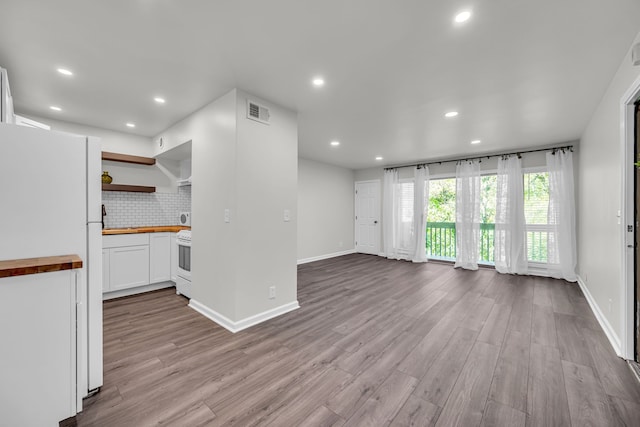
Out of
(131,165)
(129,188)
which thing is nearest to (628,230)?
(129,188)

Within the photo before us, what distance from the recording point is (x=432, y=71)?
7.75 feet

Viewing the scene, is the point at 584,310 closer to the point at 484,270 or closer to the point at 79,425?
the point at 484,270

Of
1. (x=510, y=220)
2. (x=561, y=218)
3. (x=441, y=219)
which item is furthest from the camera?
(x=441, y=219)

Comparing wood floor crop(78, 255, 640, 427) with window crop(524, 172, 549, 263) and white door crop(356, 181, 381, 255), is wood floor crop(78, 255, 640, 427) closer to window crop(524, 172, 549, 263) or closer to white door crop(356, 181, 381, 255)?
window crop(524, 172, 549, 263)

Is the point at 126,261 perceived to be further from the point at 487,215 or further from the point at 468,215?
the point at 487,215

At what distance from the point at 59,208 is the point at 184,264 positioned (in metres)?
2.16

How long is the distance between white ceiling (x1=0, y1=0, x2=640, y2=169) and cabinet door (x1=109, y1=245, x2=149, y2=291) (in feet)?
6.05

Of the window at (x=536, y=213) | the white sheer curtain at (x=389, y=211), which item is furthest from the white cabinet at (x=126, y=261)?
the window at (x=536, y=213)

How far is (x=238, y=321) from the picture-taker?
2641mm

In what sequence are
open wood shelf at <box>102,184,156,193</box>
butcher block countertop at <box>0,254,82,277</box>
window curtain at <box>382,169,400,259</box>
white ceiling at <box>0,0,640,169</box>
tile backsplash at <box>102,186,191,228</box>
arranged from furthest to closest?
1. window curtain at <box>382,169,400,259</box>
2. tile backsplash at <box>102,186,191,228</box>
3. open wood shelf at <box>102,184,156,193</box>
4. white ceiling at <box>0,0,640,169</box>
5. butcher block countertop at <box>0,254,82,277</box>

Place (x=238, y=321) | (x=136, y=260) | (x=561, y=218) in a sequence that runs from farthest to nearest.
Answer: (x=561, y=218)
(x=136, y=260)
(x=238, y=321)

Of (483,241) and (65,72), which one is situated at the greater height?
(65,72)

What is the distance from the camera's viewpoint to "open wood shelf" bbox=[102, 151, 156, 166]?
3861 millimetres

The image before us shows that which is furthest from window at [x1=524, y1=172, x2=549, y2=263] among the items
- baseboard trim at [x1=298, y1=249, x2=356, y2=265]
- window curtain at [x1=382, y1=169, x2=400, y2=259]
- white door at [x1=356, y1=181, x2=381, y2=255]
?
baseboard trim at [x1=298, y1=249, x2=356, y2=265]
